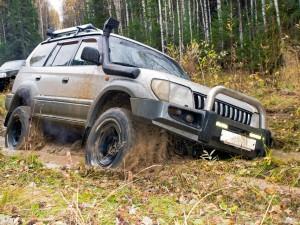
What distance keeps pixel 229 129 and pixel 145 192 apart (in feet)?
5.24

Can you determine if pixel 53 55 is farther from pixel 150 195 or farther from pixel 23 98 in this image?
pixel 150 195

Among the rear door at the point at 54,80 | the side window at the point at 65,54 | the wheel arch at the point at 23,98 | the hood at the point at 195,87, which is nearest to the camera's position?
the hood at the point at 195,87

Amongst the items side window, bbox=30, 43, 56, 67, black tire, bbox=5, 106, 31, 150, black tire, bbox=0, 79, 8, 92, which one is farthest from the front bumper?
black tire, bbox=0, 79, 8, 92

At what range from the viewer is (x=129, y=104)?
18.0ft

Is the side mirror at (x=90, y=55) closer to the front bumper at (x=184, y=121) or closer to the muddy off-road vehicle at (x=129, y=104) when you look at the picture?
the muddy off-road vehicle at (x=129, y=104)

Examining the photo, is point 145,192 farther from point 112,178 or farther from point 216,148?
point 216,148

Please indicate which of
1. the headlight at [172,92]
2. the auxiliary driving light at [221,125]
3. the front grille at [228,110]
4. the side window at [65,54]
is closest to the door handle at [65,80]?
the side window at [65,54]

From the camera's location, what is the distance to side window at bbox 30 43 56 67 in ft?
24.2

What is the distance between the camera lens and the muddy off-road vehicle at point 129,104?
15.8 feet

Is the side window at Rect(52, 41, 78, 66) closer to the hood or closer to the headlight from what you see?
the hood

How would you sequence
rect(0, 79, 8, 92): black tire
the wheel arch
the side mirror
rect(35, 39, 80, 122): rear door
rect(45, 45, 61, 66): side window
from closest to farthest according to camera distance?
the side mirror, rect(35, 39, 80, 122): rear door, the wheel arch, rect(45, 45, 61, 66): side window, rect(0, 79, 8, 92): black tire

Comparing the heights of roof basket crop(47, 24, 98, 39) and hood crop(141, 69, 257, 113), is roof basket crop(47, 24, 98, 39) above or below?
above

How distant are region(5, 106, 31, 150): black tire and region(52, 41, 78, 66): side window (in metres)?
0.83

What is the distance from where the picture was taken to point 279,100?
8906 mm
